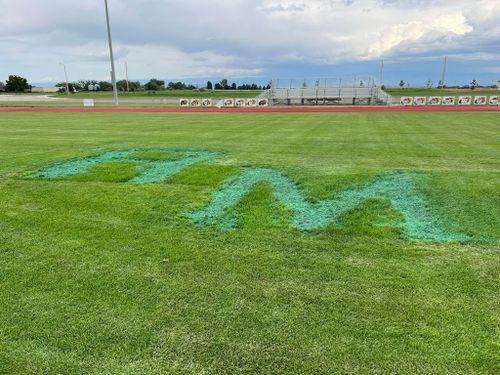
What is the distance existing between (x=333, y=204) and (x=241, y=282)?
9.23 ft

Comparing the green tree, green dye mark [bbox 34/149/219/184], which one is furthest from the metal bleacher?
the green tree

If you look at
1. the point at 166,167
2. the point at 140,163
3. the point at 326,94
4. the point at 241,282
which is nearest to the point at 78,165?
the point at 140,163

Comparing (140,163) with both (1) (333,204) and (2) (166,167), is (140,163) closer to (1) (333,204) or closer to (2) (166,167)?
(2) (166,167)

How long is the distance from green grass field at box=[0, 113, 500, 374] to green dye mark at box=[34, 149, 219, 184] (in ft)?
1.98

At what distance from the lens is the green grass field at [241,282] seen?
3074mm

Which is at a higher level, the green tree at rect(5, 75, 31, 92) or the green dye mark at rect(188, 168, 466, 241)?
the green tree at rect(5, 75, 31, 92)

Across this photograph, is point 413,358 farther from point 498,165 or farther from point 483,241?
point 498,165

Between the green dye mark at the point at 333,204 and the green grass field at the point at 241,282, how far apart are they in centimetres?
16

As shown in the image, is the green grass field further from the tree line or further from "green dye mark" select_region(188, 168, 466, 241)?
the tree line

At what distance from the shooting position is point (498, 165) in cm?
897

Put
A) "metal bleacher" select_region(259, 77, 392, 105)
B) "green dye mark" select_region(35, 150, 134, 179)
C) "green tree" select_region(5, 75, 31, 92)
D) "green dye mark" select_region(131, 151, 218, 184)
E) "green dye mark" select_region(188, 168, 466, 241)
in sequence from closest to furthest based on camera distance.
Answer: "green dye mark" select_region(188, 168, 466, 241) → "green dye mark" select_region(131, 151, 218, 184) → "green dye mark" select_region(35, 150, 134, 179) → "metal bleacher" select_region(259, 77, 392, 105) → "green tree" select_region(5, 75, 31, 92)

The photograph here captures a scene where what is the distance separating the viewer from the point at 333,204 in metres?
6.48

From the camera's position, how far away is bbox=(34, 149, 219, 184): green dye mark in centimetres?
850

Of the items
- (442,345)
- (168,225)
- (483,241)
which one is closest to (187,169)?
(168,225)
